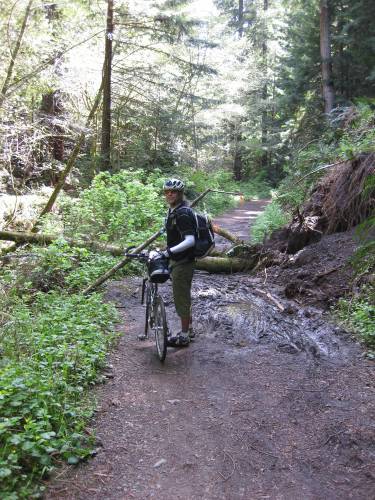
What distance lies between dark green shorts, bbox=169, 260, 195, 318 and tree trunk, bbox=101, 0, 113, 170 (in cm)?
1222

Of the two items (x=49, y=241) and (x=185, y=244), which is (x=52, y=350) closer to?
(x=185, y=244)

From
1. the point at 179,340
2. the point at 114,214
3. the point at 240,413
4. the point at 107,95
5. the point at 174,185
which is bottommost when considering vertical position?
the point at 240,413

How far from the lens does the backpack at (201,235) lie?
5.58 meters

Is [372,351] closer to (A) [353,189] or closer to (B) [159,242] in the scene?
(A) [353,189]

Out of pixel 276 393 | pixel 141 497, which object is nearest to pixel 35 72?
pixel 276 393

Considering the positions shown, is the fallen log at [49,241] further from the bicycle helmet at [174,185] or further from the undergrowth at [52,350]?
the bicycle helmet at [174,185]

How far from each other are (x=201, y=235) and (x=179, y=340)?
62.4 inches

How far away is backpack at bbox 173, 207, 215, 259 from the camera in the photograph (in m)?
5.58

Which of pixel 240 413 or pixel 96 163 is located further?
pixel 96 163

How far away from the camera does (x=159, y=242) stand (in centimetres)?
1144

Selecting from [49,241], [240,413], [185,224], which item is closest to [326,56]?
[49,241]

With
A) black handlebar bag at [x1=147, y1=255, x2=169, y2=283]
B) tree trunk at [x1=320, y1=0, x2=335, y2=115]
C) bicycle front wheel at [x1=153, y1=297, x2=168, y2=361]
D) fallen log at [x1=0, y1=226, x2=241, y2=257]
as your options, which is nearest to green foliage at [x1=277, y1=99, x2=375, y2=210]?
tree trunk at [x1=320, y1=0, x2=335, y2=115]

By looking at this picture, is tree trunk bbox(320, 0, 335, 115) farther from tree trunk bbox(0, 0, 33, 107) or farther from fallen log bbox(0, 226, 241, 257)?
tree trunk bbox(0, 0, 33, 107)

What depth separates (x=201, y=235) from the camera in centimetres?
565
